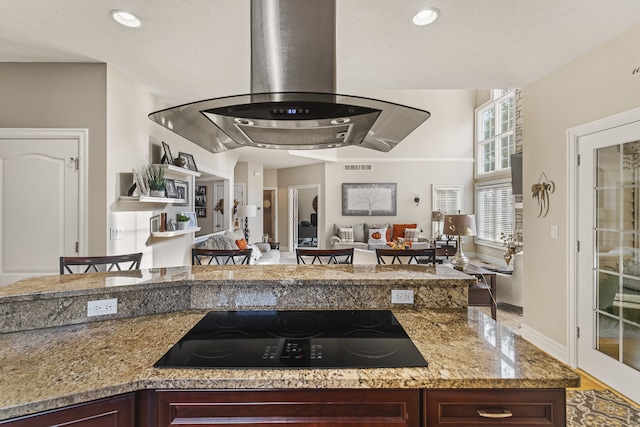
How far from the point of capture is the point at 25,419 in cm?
82

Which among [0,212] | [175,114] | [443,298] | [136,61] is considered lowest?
[443,298]

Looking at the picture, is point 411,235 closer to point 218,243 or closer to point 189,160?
point 218,243

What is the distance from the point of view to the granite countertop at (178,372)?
0.87 m

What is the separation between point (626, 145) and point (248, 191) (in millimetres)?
7484

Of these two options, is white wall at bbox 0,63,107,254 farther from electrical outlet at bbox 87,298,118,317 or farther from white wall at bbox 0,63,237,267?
electrical outlet at bbox 87,298,118,317

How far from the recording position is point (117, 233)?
A: 9.46 ft

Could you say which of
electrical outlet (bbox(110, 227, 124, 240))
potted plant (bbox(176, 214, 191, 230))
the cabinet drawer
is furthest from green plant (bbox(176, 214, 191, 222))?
the cabinet drawer

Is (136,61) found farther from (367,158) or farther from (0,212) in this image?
(367,158)

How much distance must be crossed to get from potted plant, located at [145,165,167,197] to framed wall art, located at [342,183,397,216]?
576 cm

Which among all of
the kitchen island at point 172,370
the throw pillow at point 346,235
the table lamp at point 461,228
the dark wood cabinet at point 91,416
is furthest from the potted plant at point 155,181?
the throw pillow at point 346,235

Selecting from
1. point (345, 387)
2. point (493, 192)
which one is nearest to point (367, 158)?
point (493, 192)

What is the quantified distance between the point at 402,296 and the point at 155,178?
108 inches

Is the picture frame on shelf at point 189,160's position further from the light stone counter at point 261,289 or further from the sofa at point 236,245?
the light stone counter at point 261,289

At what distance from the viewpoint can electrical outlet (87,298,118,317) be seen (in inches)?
54.4
